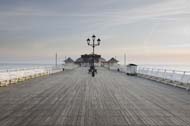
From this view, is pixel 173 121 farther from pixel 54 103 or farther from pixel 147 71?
pixel 147 71

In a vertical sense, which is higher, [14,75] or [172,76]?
[14,75]

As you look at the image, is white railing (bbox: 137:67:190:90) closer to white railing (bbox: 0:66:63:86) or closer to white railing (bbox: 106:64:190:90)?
white railing (bbox: 106:64:190:90)

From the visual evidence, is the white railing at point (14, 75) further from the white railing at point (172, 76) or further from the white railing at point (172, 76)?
the white railing at point (172, 76)

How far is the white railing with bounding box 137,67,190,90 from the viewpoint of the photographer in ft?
63.3

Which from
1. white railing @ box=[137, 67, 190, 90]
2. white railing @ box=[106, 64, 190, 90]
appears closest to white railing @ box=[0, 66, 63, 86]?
white railing @ box=[106, 64, 190, 90]

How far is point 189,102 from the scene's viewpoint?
12242 millimetres

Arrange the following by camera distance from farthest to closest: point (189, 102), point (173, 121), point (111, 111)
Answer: point (189, 102) < point (111, 111) < point (173, 121)

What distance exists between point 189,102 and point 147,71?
19.9m

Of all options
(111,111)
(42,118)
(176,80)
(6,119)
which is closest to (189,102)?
(111,111)

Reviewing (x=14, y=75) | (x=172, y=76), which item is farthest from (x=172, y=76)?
(x=14, y=75)

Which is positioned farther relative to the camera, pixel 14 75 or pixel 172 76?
pixel 14 75

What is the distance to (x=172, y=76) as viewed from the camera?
22234 millimetres

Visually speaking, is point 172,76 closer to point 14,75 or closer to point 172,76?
point 172,76

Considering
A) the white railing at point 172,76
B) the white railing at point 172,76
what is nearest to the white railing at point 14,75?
the white railing at point 172,76
